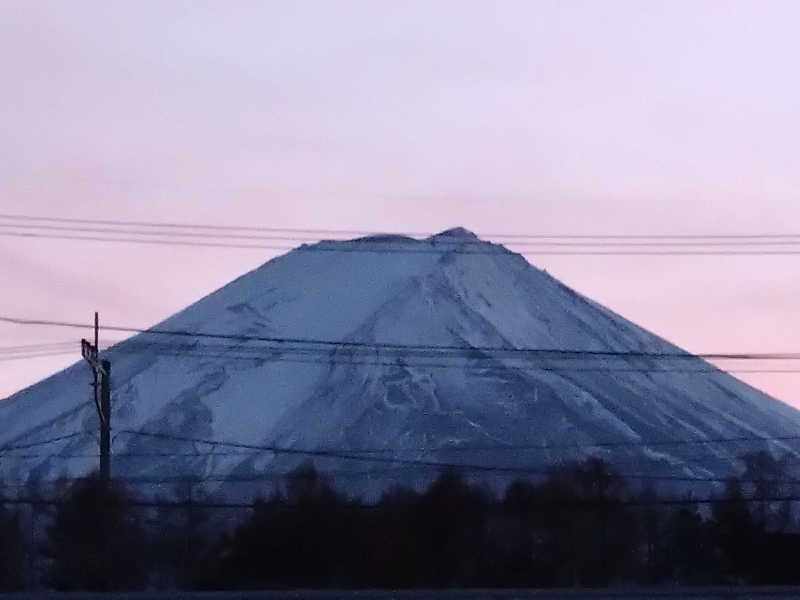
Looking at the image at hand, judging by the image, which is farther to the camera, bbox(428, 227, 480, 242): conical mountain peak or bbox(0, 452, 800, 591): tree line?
bbox(428, 227, 480, 242): conical mountain peak

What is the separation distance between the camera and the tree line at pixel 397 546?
4647cm

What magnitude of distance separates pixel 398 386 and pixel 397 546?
108 metres

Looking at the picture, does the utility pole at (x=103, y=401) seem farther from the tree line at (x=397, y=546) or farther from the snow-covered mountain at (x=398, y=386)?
the snow-covered mountain at (x=398, y=386)

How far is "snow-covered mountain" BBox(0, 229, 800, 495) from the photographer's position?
137m

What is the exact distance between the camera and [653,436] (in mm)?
139750

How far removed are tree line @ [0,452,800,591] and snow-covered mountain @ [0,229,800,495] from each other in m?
68.6

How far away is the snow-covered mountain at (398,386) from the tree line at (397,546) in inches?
2701

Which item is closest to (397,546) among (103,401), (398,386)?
(103,401)

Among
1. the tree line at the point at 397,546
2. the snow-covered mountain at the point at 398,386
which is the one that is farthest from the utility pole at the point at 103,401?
the snow-covered mountain at the point at 398,386

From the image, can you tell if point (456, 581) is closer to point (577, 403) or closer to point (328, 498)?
point (328, 498)

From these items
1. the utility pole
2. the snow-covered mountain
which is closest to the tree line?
the utility pole

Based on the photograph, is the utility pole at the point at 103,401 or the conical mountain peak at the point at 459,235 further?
the conical mountain peak at the point at 459,235

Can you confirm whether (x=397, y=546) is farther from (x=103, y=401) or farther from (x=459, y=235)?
(x=459, y=235)

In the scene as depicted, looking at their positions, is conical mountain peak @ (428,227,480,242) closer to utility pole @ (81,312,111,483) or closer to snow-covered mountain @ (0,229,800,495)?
snow-covered mountain @ (0,229,800,495)
